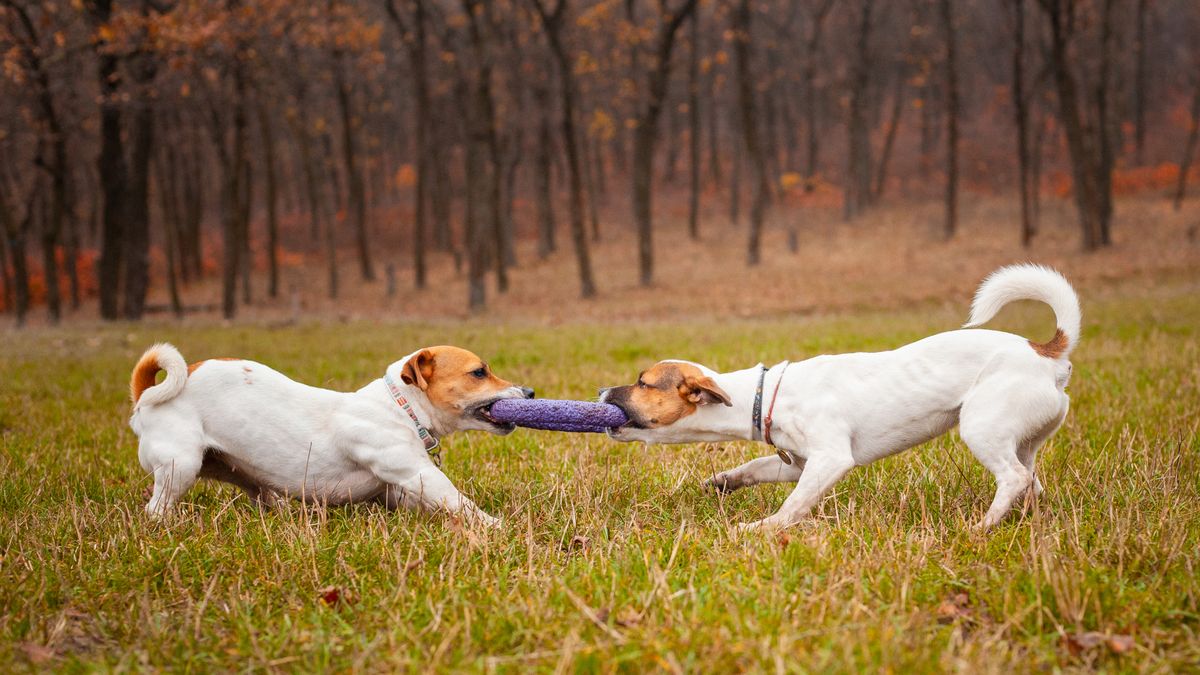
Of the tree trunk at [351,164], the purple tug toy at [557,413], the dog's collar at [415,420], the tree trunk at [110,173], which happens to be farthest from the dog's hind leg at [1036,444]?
the tree trunk at [351,164]

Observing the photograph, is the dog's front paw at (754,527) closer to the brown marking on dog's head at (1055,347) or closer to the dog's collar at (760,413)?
the dog's collar at (760,413)

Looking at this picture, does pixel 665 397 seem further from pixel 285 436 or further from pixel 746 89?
pixel 746 89

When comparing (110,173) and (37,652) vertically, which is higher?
(110,173)

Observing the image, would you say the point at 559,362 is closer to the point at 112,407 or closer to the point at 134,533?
the point at 112,407

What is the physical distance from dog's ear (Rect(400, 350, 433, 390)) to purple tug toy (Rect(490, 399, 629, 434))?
1.39ft

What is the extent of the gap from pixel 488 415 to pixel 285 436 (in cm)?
114

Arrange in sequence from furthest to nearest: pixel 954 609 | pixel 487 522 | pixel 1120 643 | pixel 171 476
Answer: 1. pixel 171 476
2. pixel 487 522
3. pixel 954 609
4. pixel 1120 643

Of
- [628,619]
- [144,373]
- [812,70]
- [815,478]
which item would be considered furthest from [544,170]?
[628,619]

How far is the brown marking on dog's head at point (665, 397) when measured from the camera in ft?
16.8

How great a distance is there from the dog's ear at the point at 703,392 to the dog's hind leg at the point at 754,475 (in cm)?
54

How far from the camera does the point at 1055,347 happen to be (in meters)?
5.00

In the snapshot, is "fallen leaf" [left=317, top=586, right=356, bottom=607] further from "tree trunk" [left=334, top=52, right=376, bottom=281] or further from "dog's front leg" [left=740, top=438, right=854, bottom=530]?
"tree trunk" [left=334, top=52, right=376, bottom=281]

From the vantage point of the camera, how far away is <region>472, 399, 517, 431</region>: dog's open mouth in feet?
17.2

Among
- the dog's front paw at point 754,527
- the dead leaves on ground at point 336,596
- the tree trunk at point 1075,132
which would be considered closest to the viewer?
the dead leaves on ground at point 336,596
